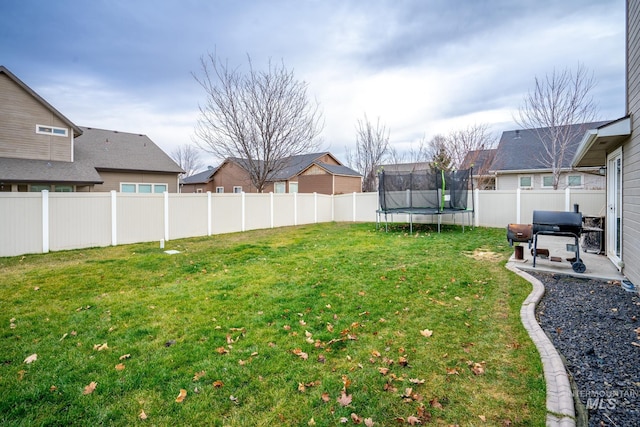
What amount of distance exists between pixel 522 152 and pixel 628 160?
46.2ft

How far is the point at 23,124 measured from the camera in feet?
42.4

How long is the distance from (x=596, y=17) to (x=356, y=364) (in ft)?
41.4

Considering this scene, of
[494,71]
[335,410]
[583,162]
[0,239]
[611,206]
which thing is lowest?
[335,410]

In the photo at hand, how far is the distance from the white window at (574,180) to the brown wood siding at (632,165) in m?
13.3

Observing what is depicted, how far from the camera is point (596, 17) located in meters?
9.43

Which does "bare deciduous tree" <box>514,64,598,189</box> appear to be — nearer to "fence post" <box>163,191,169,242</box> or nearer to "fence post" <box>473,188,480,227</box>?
"fence post" <box>473,188,480,227</box>

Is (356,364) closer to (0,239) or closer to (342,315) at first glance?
(342,315)

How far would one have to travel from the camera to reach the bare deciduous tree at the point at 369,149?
2270 cm

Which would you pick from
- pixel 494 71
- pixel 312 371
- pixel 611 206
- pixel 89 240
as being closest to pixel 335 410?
pixel 312 371

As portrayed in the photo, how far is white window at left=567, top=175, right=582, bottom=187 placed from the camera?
52.4ft

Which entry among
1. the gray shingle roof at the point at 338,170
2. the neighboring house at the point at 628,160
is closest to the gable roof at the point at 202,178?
the gray shingle roof at the point at 338,170

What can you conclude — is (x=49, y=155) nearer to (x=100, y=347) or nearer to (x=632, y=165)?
(x=100, y=347)

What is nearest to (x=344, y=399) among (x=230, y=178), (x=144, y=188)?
(x=144, y=188)

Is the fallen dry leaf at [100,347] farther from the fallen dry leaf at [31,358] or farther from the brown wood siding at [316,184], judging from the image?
the brown wood siding at [316,184]
